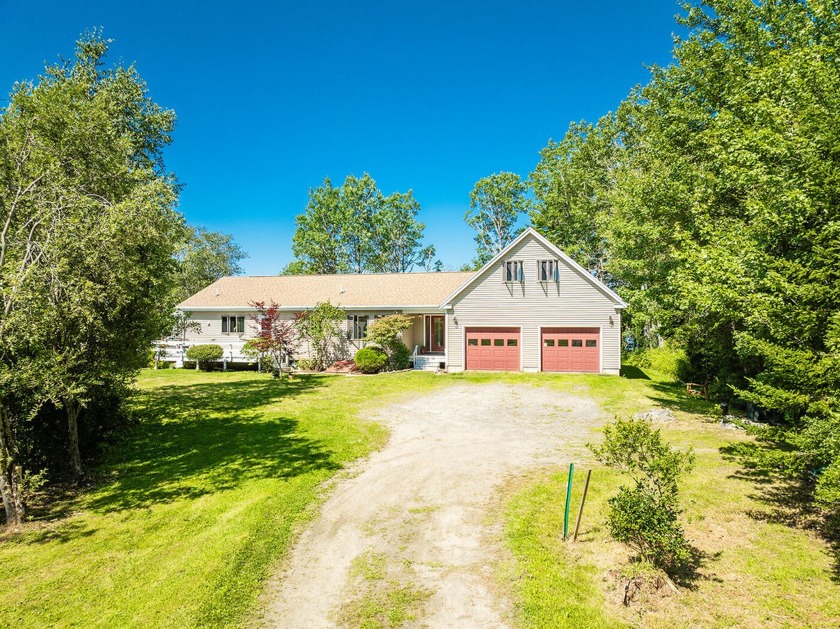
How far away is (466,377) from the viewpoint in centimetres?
2348

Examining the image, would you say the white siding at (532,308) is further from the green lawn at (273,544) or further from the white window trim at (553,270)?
the green lawn at (273,544)

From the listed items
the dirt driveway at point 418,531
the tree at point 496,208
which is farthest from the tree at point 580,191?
the dirt driveway at point 418,531

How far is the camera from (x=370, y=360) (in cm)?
2464

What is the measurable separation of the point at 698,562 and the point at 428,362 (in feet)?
66.7

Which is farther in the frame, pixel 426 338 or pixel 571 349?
pixel 426 338

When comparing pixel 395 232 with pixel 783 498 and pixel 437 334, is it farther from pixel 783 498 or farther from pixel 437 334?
pixel 783 498

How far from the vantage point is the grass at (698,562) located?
5.28 m

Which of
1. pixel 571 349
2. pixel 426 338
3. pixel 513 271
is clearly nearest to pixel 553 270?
pixel 513 271

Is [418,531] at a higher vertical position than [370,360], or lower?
lower

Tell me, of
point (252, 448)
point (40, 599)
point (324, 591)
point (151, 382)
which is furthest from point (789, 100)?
point (151, 382)

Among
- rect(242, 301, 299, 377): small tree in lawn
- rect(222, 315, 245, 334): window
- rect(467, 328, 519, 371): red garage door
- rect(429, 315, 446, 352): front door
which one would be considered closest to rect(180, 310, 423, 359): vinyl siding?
rect(222, 315, 245, 334): window

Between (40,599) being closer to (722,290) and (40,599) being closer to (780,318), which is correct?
(780,318)

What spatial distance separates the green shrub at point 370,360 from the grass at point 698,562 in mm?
15907

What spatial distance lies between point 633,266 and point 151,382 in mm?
24628
